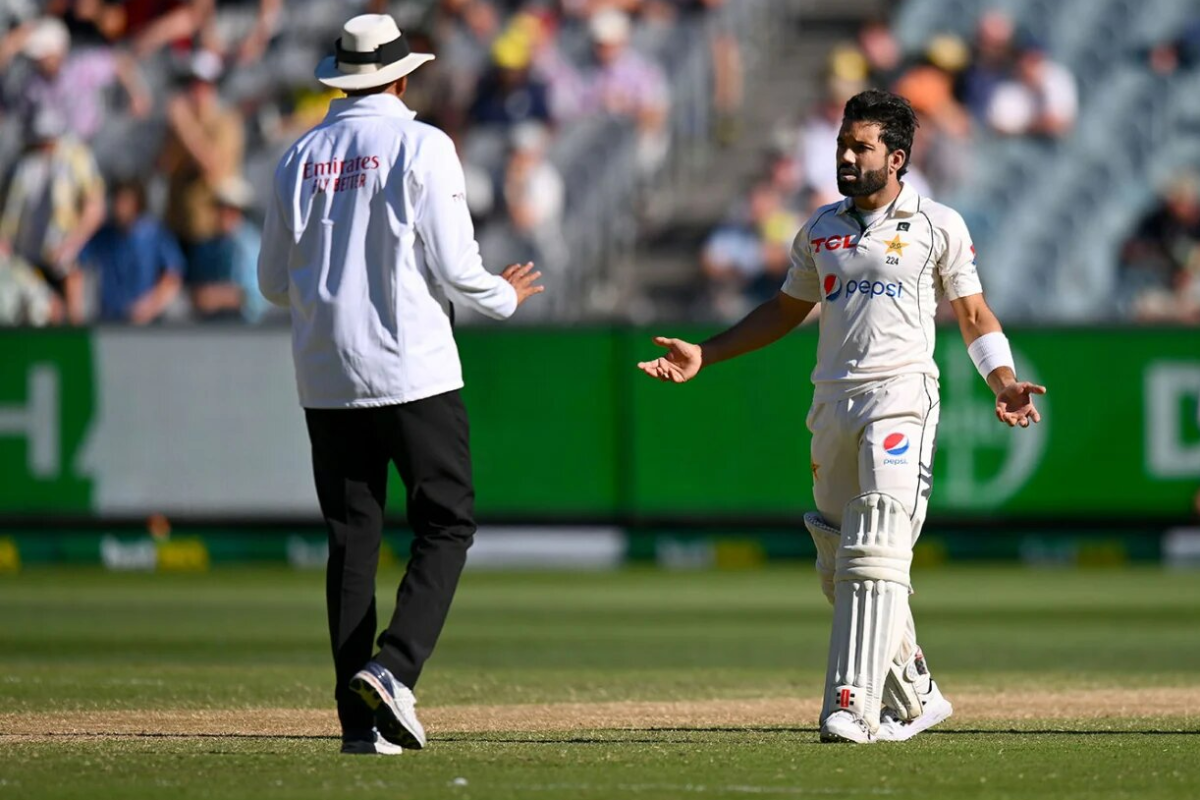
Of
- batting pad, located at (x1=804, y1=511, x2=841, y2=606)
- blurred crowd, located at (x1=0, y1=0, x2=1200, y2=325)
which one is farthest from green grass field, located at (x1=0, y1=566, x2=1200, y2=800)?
blurred crowd, located at (x1=0, y1=0, x2=1200, y2=325)

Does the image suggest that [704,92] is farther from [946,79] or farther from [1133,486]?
[1133,486]

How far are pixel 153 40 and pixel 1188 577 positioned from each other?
11.0 metres

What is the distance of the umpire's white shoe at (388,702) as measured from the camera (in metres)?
6.29

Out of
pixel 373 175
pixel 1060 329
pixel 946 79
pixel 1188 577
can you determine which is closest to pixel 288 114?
pixel 946 79

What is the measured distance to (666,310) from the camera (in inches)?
779

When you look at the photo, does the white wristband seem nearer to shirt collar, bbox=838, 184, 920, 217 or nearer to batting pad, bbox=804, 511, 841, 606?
shirt collar, bbox=838, 184, 920, 217

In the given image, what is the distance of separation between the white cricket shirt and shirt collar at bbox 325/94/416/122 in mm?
1442

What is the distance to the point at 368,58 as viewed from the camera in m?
6.65

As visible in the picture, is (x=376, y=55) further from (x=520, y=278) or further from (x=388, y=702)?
(x=388, y=702)

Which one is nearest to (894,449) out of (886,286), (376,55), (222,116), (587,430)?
(886,286)

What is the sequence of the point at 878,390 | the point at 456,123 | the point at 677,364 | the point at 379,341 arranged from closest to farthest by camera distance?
the point at 379,341
the point at 878,390
the point at 677,364
the point at 456,123

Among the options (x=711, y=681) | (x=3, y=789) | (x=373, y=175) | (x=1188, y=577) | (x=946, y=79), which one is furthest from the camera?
(x=946, y=79)

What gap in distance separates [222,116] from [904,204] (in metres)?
12.7

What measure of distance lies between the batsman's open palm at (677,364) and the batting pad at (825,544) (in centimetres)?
61
